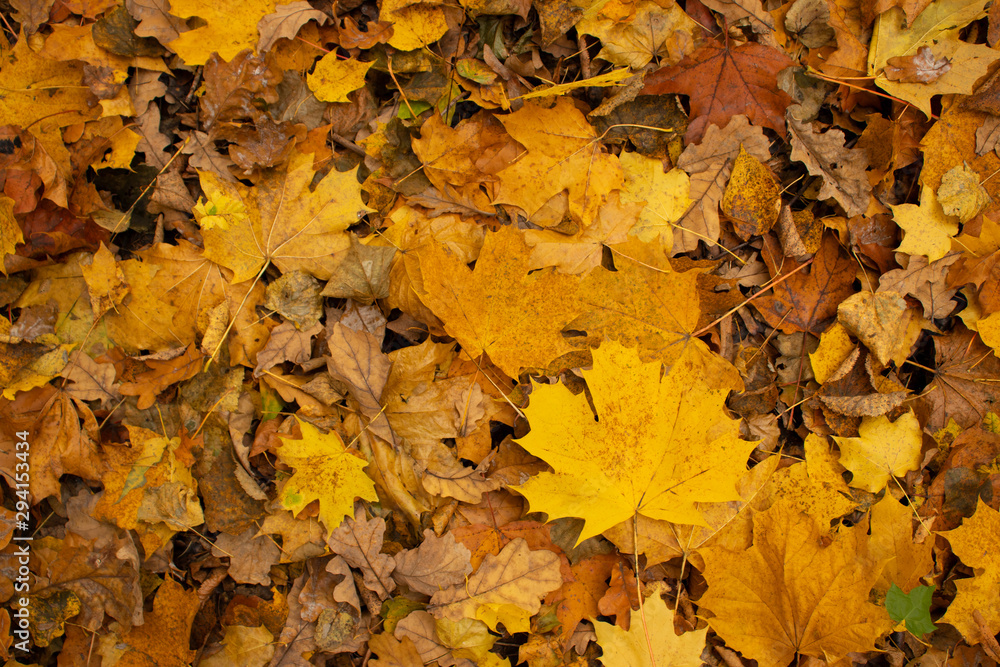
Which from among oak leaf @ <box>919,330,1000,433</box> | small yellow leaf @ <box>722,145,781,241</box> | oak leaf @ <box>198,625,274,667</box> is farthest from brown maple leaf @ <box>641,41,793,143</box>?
oak leaf @ <box>198,625,274,667</box>

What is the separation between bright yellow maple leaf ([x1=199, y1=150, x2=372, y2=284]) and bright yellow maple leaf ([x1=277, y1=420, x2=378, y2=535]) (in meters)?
0.60

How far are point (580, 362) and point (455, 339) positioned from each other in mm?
431

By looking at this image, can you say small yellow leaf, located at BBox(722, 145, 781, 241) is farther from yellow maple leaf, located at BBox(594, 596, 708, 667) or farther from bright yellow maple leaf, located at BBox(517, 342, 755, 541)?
yellow maple leaf, located at BBox(594, 596, 708, 667)

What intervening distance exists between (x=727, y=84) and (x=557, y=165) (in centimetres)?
66

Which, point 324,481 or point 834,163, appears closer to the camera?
point 324,481

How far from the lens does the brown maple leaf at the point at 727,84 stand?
197 cm

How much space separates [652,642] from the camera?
1798 mm

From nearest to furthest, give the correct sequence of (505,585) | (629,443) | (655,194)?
1. (629,443)
2. (505,585)
3. (655,194)

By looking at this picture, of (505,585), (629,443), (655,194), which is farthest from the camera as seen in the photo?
(655,194)

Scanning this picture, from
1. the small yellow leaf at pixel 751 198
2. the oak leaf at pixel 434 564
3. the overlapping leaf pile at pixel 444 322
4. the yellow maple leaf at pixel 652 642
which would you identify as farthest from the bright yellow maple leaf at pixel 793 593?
the small yellow leaf at pixel 751 198

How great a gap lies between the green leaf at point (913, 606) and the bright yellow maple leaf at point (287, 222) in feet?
7.18

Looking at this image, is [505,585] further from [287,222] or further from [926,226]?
[926,226]

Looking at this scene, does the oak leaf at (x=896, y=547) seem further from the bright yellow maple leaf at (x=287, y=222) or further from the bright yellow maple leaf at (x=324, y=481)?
the bright yellow maple leaf at (x=287, y=222)

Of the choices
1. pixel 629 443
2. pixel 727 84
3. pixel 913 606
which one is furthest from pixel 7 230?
pixel 913 606
